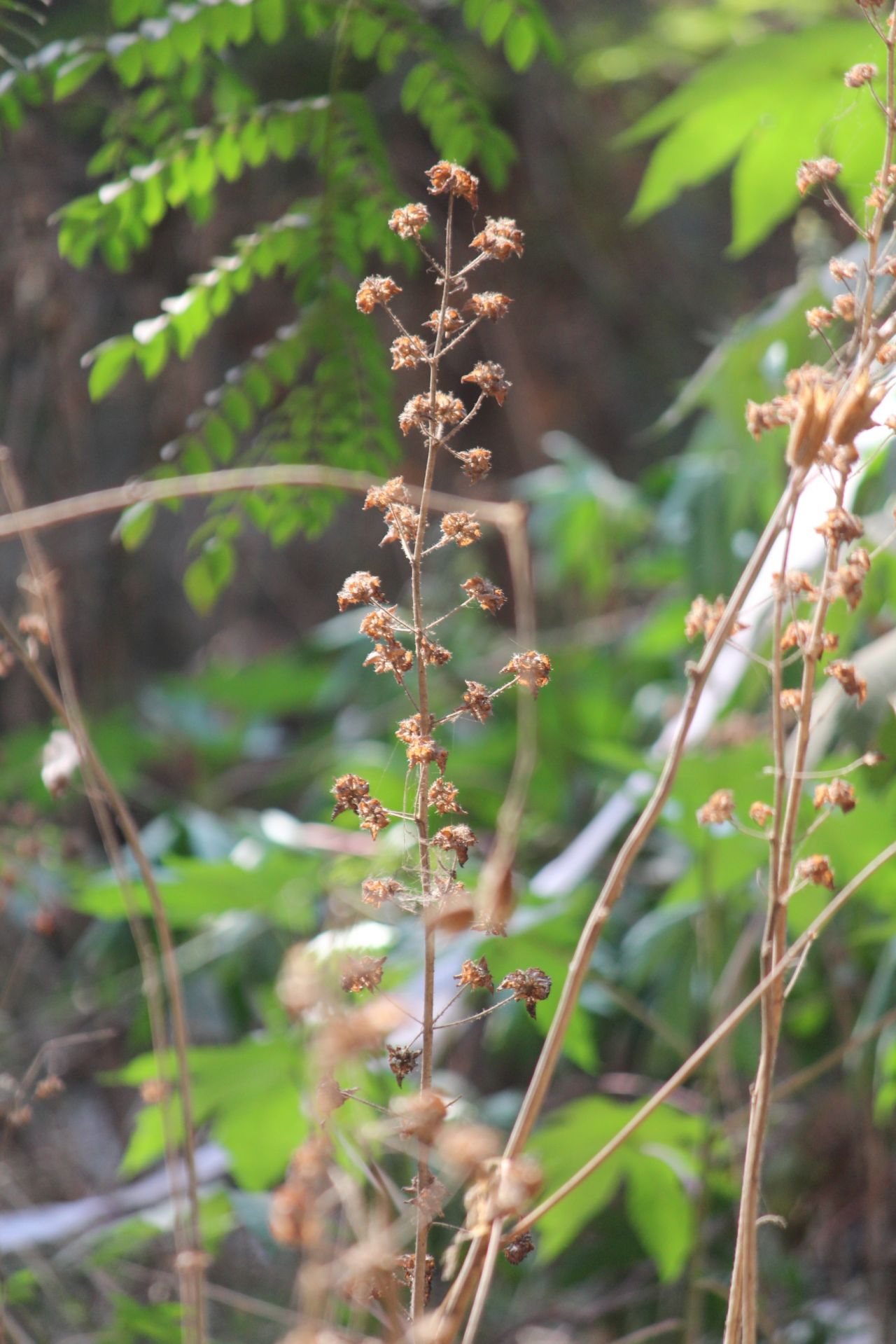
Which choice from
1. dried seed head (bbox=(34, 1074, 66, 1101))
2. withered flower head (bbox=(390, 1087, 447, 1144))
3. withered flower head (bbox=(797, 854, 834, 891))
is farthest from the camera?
dried seed head (bbox=(34, 1074, 66, 1101))

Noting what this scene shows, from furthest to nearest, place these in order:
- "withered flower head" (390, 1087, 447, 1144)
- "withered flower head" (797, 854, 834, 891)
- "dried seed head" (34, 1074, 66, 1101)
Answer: "dried seed head" (34, 1074, 66, 1101) < "withered flower head" (797, 854, 834, 891) < "withered flower head" (390, 1087, 447, 1144)

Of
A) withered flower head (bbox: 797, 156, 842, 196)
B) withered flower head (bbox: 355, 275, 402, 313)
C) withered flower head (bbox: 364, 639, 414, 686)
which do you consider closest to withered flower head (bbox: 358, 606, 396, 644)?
withered flower head (bbox: 364, 639, 414, 686)

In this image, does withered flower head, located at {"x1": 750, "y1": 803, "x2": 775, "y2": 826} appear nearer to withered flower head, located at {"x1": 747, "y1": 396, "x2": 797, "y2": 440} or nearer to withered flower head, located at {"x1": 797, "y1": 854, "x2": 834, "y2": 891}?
withered flower head, located at {"x1": 797, "y1": 854, "x2": 834, "y2": 891}

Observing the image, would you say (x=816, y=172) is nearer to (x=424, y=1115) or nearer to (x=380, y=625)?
(x=380, y=625)

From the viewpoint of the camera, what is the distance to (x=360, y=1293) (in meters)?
0.29

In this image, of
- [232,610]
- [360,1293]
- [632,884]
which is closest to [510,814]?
[360,1293]

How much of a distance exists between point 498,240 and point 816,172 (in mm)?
132

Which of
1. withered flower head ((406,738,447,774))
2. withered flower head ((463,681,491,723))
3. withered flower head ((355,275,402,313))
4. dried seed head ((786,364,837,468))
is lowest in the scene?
withered flower head ((406,738,447,774))

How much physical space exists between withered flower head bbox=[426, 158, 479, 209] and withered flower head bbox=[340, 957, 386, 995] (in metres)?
0.24

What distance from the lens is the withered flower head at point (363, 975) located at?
1.13 ft

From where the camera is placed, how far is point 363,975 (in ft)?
1.13

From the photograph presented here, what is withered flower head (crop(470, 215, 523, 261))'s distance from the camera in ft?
1.24

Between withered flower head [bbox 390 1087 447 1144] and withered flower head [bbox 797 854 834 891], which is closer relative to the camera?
withered flower head [bbox 390 1087 447 1144]

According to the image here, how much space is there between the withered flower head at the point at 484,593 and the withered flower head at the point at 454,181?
0.12 metres
